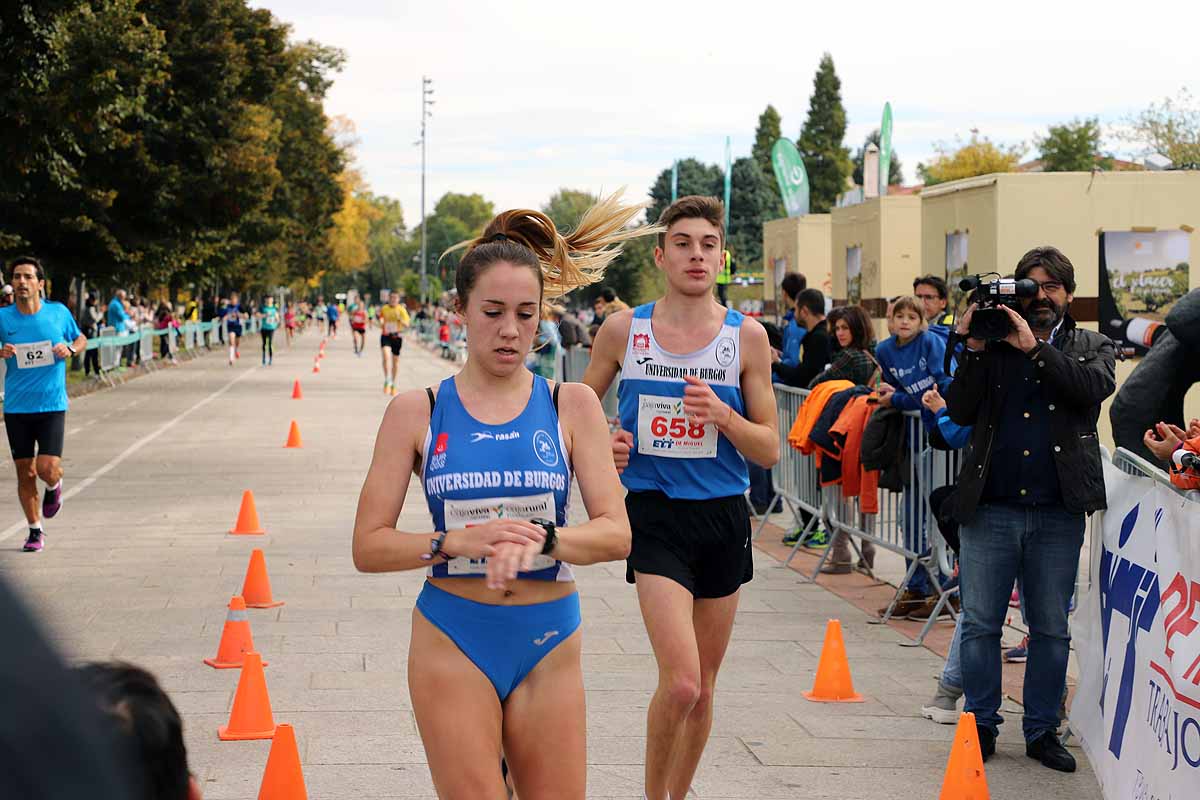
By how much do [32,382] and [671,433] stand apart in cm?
774

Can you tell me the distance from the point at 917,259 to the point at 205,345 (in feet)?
132

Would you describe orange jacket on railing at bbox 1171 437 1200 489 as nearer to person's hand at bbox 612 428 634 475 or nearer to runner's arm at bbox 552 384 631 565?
person's hand at bbox 612 428 634 475

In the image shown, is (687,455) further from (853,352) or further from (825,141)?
(825,141)

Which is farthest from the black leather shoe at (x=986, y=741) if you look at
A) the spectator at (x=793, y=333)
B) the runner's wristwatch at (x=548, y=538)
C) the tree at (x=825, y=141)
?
the tree at (x=825, y=141)

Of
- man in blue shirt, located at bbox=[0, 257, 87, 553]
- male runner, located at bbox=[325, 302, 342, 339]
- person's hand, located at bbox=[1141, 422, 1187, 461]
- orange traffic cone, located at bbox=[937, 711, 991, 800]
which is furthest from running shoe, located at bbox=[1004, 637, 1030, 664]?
male runner, located at bbox=[325, 302, 342, 339]

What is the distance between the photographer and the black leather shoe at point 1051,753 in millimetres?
6336

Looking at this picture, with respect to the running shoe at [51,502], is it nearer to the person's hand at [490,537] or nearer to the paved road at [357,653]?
the paved road at [357,653]

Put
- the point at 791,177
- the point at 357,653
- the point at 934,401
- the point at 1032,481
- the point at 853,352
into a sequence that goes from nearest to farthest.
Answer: the point at 1032,481 < the point at 934,401 < the point at 357,653 < the point at 853,352 < the point at 791,177


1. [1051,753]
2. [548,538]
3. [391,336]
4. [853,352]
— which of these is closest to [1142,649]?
[1051,753]

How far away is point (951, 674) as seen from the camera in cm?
696

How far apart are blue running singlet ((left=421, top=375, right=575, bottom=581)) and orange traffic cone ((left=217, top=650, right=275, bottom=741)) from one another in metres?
3.02

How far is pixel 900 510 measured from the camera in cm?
959

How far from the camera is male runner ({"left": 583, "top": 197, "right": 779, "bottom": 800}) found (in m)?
5.00

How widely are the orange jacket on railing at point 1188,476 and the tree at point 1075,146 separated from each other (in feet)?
297
